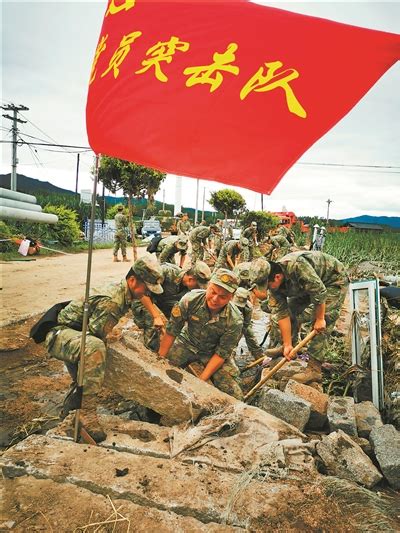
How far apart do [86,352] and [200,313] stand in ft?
4.10

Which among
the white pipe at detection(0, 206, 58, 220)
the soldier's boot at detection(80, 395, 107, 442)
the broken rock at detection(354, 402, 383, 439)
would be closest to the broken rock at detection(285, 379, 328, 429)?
the broken rock at detection(354, 402, 383, 439)

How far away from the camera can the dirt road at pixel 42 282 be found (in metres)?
6.67

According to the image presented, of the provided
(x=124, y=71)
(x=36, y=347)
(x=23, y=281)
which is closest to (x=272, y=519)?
(x=124, y=71)

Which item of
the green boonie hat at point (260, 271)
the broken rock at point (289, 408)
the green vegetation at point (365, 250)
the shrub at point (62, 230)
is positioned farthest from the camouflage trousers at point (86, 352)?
the green vegetation at point (365, 250)

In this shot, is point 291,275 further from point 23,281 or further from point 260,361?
point 23,281

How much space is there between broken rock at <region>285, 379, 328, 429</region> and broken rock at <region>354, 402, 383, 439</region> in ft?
0.98

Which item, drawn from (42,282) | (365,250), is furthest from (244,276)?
(365,250)

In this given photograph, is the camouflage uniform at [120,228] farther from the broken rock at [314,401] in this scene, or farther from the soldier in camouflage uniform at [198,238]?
the broken rock at [314,401]

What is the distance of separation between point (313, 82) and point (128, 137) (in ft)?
3.31

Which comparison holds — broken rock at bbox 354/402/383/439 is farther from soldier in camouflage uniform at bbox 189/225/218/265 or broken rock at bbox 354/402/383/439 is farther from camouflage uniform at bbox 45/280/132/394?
soldier in camouflage uniform at bbox 189/225/218/265

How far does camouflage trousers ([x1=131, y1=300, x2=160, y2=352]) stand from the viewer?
460 centimetres

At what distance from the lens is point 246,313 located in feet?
16.2

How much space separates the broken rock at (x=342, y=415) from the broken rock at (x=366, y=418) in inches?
4.6

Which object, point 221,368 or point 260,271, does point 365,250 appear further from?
point 221,368
